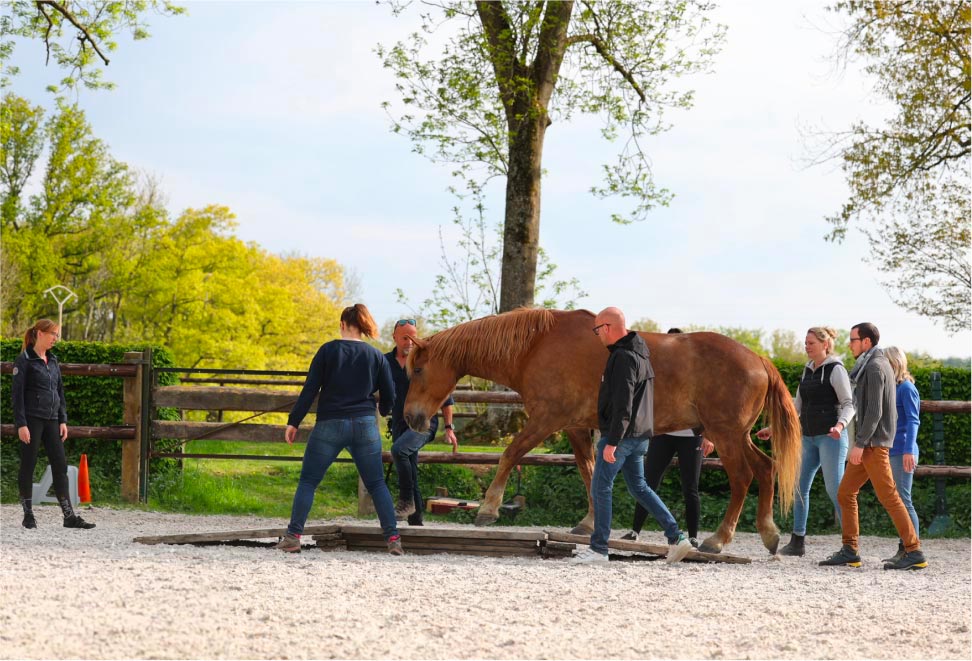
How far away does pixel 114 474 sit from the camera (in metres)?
10.9

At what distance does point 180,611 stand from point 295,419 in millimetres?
1961

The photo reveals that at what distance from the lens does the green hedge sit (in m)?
11.0

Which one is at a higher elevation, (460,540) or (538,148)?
(538,148)

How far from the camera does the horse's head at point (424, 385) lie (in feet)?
24.2

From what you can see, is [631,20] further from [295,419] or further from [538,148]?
[295,419]

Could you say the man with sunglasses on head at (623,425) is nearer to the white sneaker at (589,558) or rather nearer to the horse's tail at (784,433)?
the white sneaker at (589,558)

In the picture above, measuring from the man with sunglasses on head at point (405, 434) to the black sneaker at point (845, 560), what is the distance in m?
3.07

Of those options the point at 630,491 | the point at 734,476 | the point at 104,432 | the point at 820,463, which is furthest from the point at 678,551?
the point at 104,432

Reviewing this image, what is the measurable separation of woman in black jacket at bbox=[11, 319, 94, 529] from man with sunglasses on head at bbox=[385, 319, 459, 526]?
2.77m

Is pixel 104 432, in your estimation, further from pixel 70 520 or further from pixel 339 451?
pixel 339 451

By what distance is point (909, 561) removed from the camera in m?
6.95

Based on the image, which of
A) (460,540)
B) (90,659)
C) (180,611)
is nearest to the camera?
(90,659)

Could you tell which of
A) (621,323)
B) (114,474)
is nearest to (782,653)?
(621,323)

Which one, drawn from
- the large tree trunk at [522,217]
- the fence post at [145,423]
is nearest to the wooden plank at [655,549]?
the fence post at [145,423]
